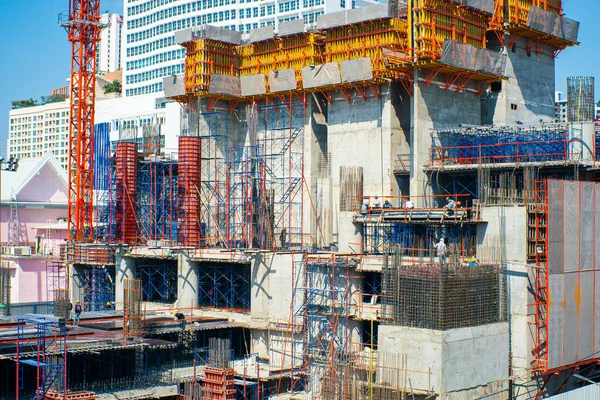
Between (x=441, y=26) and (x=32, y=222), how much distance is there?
188ft

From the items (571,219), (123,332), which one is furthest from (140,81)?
(571,219)

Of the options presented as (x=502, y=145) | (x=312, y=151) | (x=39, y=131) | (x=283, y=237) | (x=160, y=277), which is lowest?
(x=160, y=277)

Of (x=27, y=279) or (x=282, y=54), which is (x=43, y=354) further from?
(x=27, y=279)

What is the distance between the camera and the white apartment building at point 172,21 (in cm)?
10238

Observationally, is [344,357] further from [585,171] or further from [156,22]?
[156,22]

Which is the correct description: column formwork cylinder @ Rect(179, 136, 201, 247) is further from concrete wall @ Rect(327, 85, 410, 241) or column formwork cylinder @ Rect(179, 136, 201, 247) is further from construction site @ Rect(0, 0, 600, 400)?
concrete wall @ Rect(327, 85, 410, 241)

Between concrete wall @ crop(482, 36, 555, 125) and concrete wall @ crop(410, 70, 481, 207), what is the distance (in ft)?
12.4

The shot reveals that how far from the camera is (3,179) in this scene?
96.4 metres

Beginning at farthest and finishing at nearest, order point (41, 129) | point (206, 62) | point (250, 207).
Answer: point (41, 129)
point (206, 62)
point (250, 207)

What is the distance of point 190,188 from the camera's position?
Result: 2502 inches

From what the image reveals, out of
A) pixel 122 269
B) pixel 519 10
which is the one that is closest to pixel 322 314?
pixel 122 269

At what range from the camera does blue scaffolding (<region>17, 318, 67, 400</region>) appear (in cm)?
4275

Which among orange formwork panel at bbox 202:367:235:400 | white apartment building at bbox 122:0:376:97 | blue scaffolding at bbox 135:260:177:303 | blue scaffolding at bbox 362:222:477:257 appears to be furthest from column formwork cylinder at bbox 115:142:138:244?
white apartment building at bbox 122:0:376:97

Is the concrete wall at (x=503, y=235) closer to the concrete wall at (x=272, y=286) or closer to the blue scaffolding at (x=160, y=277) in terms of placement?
the concrete wall at (x=272, y=286)
